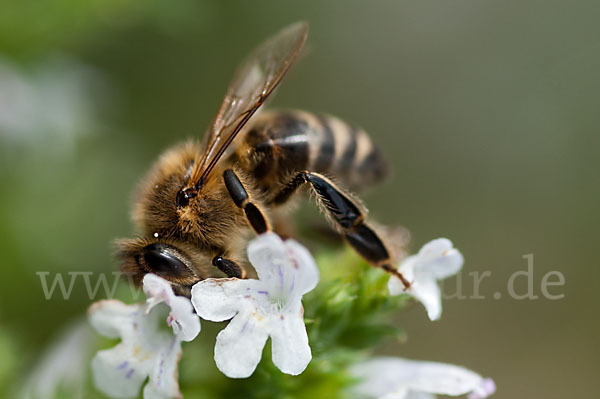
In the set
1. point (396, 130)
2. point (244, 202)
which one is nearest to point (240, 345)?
point (244, 202)

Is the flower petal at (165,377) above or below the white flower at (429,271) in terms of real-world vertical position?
below

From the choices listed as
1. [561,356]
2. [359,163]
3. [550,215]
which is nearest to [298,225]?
[359,163]

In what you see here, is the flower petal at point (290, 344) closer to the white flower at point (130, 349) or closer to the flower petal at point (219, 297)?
the flower petal at point (219, 297)

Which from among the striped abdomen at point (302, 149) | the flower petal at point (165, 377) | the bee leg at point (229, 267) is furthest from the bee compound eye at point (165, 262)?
the striped abdomen at point (302, 149)

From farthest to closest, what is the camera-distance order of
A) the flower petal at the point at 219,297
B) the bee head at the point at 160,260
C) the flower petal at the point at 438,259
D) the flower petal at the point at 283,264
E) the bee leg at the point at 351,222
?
the bee leg at the point at 351,222 < the flower petal at the point at 438,259 < the bee head at the point at 160,260 < the flower petal at the point at 219,297 < the flower petal at the point at 283,264

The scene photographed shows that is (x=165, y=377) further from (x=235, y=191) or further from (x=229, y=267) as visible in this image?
(x=235, y=191)

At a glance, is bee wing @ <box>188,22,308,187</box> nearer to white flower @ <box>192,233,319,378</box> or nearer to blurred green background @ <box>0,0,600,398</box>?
white flower @ <box>192,233,319,378</box>
